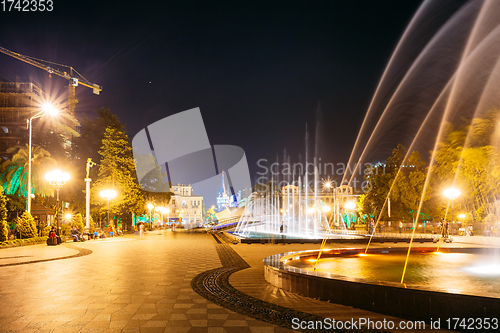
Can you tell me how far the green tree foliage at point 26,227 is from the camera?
2372 centimetres

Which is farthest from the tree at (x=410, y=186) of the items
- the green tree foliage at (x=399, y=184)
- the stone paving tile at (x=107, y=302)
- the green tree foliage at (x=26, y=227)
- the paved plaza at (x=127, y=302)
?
the stone paving tile at (x=107, y=302)

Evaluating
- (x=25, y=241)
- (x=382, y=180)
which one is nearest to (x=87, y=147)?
(x=25, y=241)

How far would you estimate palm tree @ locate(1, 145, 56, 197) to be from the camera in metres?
39.0

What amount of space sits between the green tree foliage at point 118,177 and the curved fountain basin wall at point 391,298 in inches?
1344

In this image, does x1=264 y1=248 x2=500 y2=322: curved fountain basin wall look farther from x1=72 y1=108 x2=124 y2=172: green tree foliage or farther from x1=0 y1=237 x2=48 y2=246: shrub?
x1=72 y1=108 x2=124 y2=172: green tree foliage

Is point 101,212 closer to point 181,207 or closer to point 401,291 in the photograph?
point 401,291

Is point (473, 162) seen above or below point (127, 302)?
above

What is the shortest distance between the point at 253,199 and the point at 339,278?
9673 centimetres

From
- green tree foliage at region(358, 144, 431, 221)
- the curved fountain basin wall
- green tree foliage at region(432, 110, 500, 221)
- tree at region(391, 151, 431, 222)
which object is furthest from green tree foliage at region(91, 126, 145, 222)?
the curved fountain basin wall

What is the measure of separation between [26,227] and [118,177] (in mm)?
15102

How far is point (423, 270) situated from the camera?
10.4 metres

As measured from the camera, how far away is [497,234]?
29.1 metres

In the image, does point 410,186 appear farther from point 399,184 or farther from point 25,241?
point 25,241

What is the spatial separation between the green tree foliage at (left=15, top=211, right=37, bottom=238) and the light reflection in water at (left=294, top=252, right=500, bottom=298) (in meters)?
20.7
